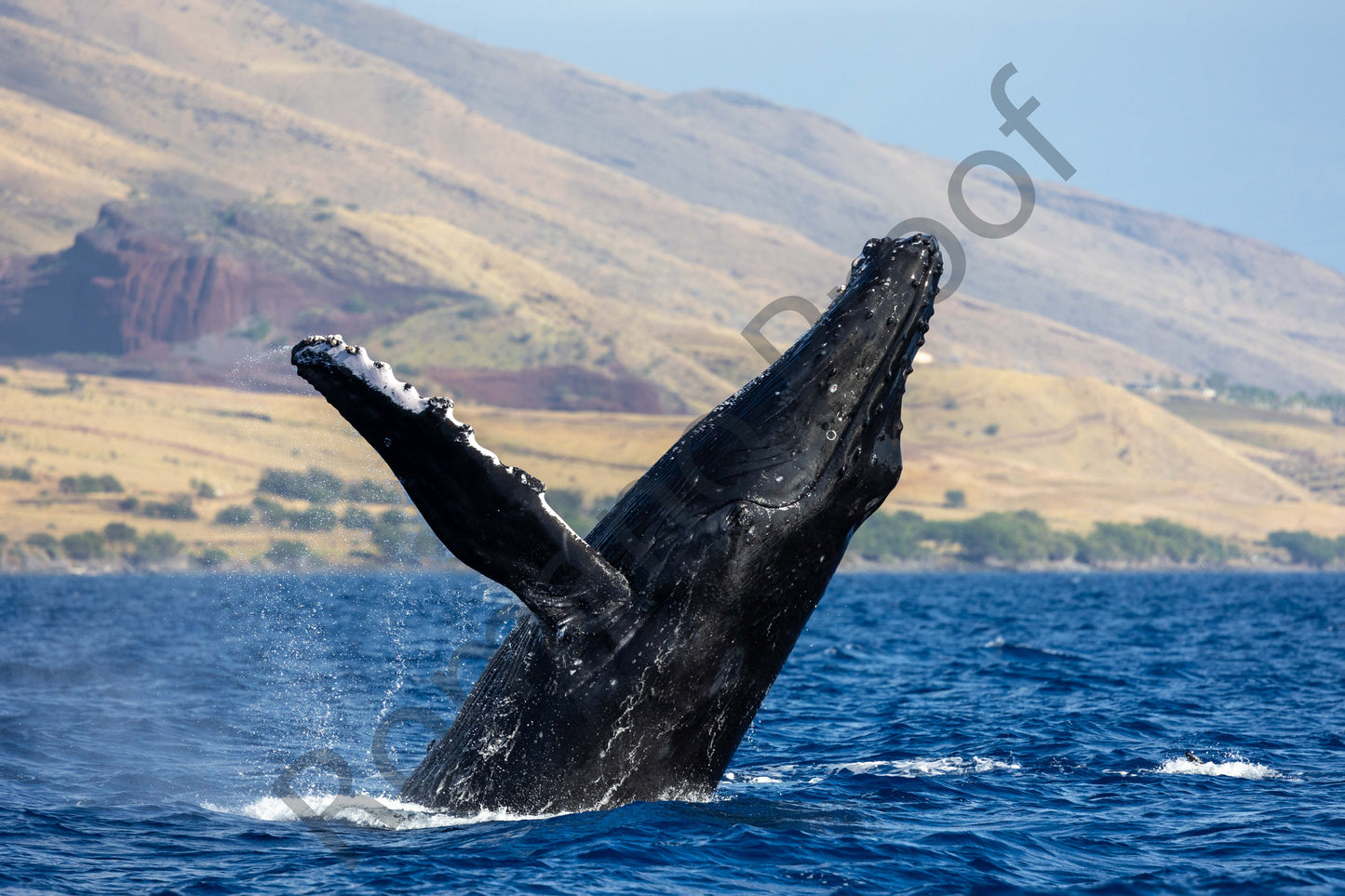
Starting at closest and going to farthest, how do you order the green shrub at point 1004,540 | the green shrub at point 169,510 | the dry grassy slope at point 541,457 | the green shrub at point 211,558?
the green shrub at point 211,558
the green shrub at point 169,510
the dry grassy slope at point 541,457
the green shrub at point 1004,540

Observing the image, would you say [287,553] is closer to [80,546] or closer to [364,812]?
[80,546]

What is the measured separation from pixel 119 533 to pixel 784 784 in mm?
124471

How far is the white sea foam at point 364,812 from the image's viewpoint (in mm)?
8516

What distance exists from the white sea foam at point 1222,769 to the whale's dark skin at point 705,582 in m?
6.06

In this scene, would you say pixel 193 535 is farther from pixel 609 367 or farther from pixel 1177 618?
pixel 1177 618

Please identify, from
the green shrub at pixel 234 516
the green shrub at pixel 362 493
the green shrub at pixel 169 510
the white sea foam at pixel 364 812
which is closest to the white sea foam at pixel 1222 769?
the white sea foam at pixel 364 812

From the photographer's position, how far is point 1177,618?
46031mm

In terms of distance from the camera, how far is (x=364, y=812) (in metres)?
9.98

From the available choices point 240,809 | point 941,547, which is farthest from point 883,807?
point 941,547

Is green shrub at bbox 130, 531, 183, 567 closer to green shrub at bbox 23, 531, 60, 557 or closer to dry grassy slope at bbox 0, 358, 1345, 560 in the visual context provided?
dry grassy slope at bbox 0, 358, 1345, 560

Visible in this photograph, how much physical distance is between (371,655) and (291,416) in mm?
115046

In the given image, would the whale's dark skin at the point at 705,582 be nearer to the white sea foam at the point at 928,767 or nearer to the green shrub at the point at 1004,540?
the white sea foam at the point at 928,767

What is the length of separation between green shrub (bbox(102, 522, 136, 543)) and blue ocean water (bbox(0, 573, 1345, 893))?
102553mm

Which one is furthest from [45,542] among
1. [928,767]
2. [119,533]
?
[928,767]
